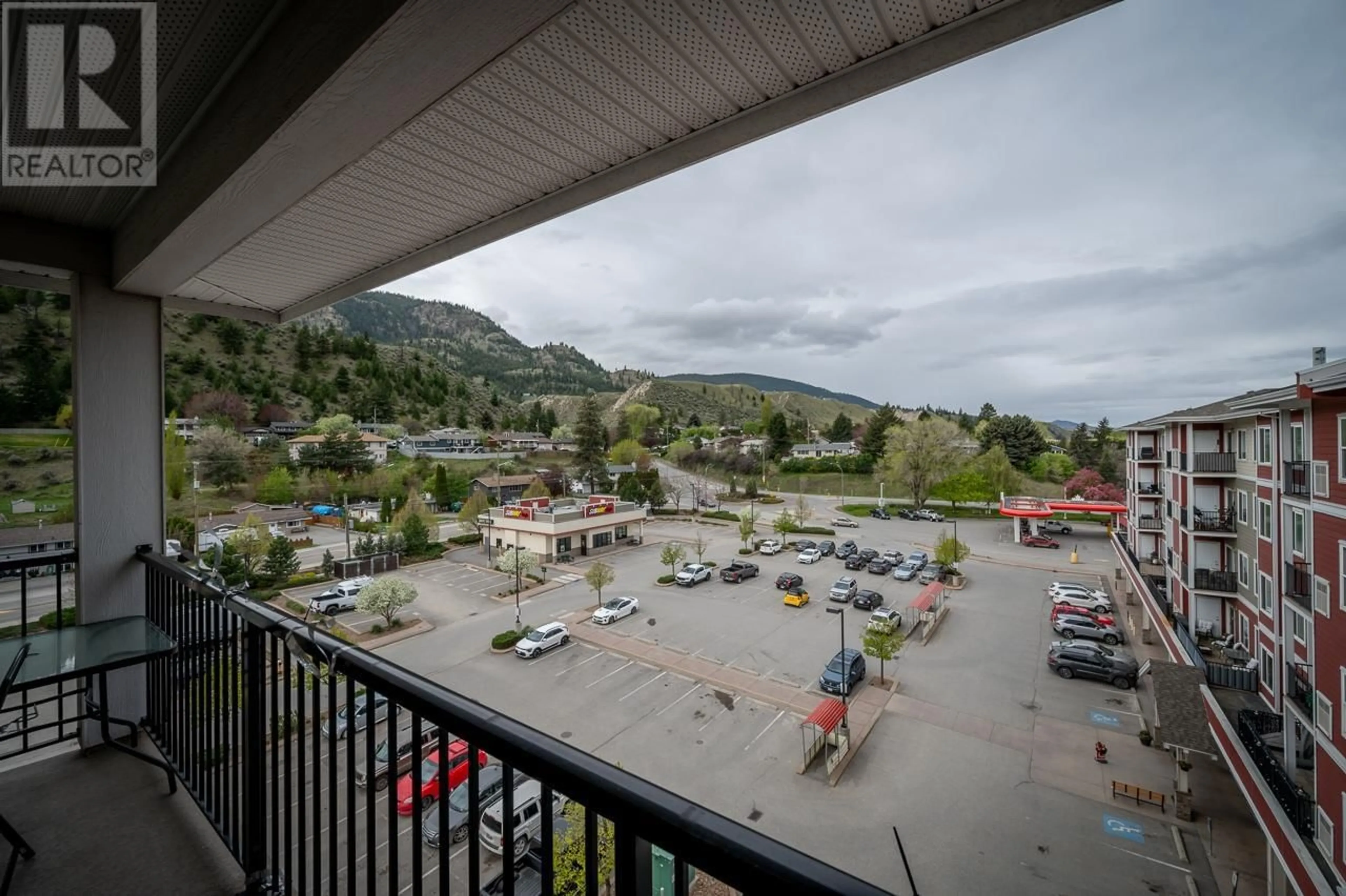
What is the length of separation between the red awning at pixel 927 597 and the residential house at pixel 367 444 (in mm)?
9980

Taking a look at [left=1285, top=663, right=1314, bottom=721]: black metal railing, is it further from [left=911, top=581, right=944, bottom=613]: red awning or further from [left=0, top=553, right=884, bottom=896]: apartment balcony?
[left=0, top=553, right=884, bottom=896]: apartment balcony

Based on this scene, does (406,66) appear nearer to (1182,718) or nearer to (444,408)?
(1182,718)

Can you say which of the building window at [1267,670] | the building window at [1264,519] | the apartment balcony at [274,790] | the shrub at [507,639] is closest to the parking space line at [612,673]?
the shrub at [507,639]

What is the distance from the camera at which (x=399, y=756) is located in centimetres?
89

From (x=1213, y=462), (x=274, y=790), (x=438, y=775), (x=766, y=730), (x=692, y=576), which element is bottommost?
(x=766, y=730)

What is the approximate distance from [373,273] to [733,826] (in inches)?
96.7

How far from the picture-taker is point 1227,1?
2.50 metres

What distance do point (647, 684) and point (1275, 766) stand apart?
6.18m

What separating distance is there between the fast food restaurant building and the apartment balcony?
1206 centimetres

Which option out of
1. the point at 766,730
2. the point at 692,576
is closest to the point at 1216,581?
the point at 766,730

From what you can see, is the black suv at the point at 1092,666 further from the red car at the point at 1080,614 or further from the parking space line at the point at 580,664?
the parking space line at the point at 580,664

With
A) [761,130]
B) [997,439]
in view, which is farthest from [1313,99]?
[997,439]

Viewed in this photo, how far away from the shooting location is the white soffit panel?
1.00m

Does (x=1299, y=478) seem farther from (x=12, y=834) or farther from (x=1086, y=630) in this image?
(x=12, y=834)
